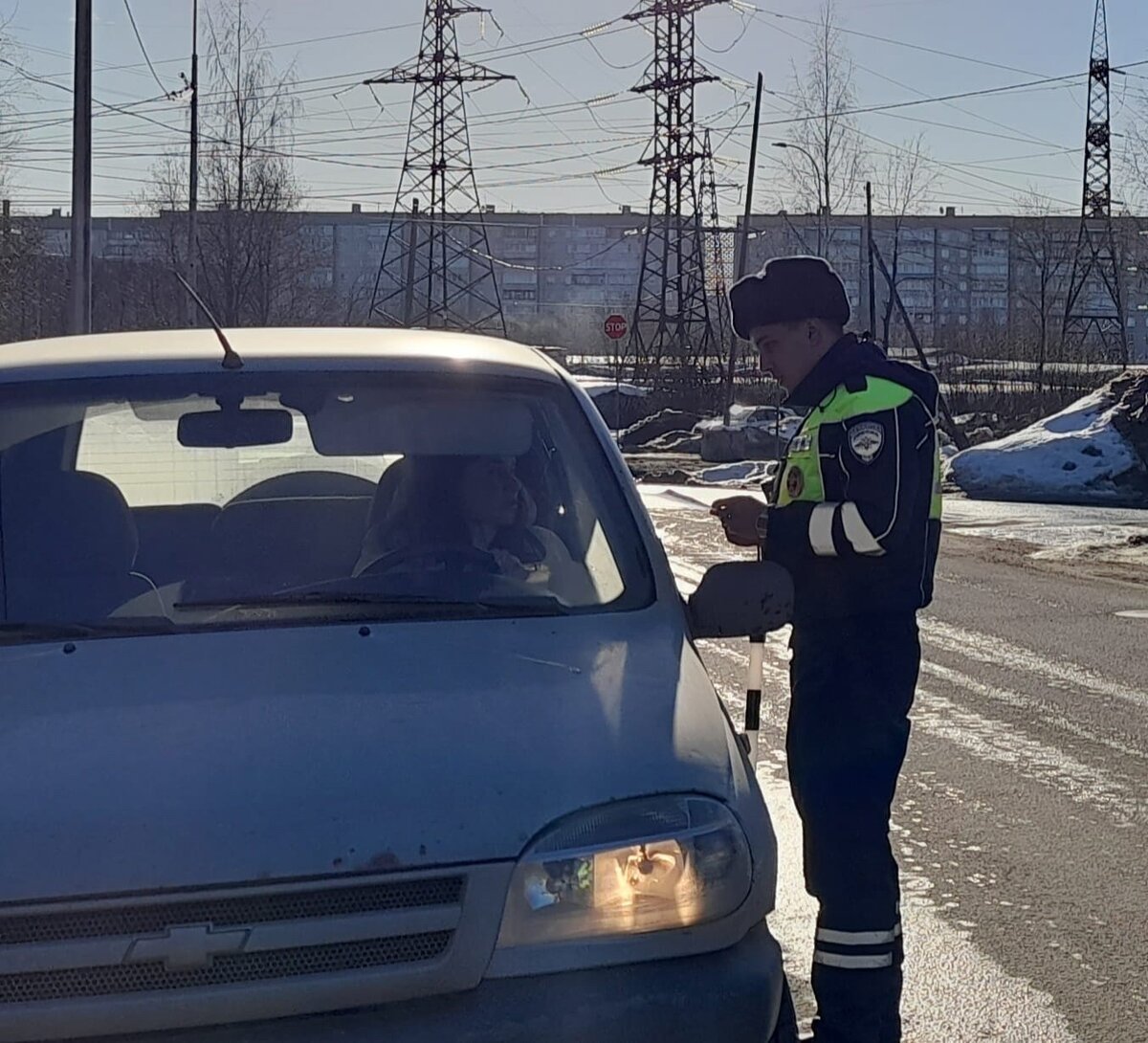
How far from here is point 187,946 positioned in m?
2.29

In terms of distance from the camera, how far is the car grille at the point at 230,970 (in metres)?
2.28

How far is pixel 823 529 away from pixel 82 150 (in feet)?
52.1

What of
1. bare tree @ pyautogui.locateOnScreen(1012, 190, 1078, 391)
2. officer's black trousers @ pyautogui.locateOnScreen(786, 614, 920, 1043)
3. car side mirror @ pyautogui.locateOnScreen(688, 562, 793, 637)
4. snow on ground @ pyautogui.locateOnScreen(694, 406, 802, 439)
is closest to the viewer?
car side mirror @ pyautogui.locateOnScreen(688, 562, 793, 637)

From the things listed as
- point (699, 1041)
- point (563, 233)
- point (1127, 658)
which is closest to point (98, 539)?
point (699, 1041)

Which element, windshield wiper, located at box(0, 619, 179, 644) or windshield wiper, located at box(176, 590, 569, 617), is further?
windshield wiper, located at box(176, 590, 569, 617)

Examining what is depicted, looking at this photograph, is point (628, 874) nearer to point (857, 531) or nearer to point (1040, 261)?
point (857, 531)

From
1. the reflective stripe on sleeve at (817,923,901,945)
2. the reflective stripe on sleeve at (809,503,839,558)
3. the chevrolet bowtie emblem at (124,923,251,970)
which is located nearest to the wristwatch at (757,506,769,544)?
the reflective stripe on sleeve at (809,503,839,558)

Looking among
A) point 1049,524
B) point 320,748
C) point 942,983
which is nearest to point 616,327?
point 1049,524

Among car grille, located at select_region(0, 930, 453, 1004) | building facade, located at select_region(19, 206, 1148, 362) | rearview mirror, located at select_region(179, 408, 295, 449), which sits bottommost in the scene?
car grille, located at select_region(0, 930, 453, 1004)

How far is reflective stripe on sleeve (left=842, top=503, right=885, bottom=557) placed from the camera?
350 cm

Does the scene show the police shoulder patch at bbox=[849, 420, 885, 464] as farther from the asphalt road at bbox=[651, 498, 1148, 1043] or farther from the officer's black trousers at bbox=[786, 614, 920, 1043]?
the asphalt road at bbox=[651, 498, 1148, 1043]

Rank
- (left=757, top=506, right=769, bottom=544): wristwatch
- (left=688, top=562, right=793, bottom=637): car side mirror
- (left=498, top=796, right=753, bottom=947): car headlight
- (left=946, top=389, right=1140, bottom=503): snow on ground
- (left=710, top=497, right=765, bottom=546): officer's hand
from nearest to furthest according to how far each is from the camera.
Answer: (left=498, top=796, right=753, bottom=947): car headlight < (left=688, top=562, right=793, bottom=637): car side mirror < (left=757, top=506, right=769, bottom=544): wristwatch < (left=710, top=497, right=765, bottom=546): officer's hand < (left=946, top=389, right=1140, bottom=503): snow on ground

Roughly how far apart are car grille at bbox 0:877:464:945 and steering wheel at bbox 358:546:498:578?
112cm

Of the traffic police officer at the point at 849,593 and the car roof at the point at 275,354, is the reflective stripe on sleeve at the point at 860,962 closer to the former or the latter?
the traffic police officer at the point at 849,593
